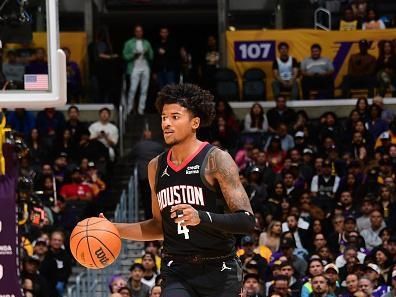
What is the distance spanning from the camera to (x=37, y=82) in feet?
33.4

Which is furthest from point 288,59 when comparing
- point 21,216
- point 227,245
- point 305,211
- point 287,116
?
point 227,245

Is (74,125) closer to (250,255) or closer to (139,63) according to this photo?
(139,63)

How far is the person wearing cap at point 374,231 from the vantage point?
15.6m

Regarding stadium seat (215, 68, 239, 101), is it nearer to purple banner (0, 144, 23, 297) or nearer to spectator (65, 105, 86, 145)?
spectator (65, 105, 86, 145)

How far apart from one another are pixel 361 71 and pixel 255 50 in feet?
7.26

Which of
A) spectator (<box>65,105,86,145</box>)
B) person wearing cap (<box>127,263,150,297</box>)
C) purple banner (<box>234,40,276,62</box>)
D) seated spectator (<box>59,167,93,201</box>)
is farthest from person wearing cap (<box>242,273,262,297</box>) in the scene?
purple banner (<box>234,40,276,62</box>)

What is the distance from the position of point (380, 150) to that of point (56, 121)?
580 cm

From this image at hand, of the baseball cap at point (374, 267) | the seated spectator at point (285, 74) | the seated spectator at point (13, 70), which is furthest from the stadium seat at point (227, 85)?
the seated spectator at point (13, 70)

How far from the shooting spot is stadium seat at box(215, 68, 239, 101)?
2068cm

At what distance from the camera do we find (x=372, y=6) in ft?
73.9

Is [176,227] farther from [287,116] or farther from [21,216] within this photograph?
[287,116]

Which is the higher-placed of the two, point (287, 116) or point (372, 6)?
point (372, 6)

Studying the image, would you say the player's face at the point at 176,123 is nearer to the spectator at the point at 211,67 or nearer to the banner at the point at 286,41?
the spectator at the point at 211,67

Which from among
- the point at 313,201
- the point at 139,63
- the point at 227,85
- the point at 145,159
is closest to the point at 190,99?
the point at 313,201
